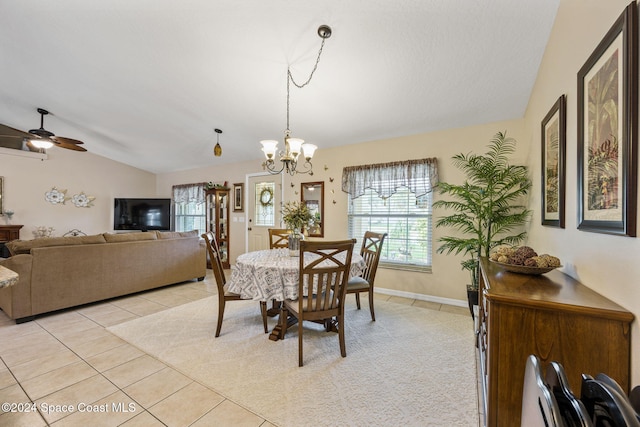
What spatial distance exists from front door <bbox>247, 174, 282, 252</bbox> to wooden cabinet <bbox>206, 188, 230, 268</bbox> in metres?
0.60

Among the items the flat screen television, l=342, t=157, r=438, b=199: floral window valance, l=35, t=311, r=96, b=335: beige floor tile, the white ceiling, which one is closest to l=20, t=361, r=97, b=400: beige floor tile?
l=35, t=311, r=96, b=335: beige floor tile

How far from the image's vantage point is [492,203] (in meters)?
2.79

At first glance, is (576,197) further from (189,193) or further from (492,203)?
(189,193)

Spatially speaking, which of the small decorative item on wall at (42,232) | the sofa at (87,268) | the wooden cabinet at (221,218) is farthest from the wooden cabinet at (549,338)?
the small decorative item on wall at (42,232)

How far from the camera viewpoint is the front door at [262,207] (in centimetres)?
518

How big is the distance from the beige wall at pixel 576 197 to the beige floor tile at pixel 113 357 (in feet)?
9.56

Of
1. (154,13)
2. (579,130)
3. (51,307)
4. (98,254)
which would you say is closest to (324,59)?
(154,13)

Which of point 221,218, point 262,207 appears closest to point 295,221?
point 262,207

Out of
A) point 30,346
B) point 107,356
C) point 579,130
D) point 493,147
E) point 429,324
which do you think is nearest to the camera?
point 579,130

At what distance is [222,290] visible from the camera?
2.51 metres

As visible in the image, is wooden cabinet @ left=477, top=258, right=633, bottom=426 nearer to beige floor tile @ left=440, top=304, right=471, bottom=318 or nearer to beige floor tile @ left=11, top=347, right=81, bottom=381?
beige floor tile @ left=440, top=304, right=471, bottom=318

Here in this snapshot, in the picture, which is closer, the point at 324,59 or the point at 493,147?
the point at 324,59

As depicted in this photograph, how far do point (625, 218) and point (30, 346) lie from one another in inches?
159

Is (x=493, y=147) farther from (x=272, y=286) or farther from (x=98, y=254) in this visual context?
(x=98, y=254)
